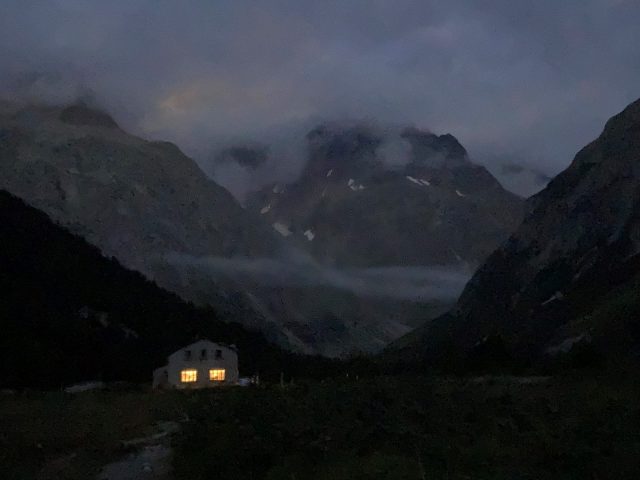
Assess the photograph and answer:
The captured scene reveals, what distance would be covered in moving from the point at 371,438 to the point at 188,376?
80600mm

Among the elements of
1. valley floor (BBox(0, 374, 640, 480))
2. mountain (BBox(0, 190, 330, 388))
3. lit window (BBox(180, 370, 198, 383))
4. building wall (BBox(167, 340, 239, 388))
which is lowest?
valley floor (BBox(0, 374, 640, 480))

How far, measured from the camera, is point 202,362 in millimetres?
96000

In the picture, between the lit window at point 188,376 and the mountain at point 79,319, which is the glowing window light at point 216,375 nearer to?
the lit window at point 188,376

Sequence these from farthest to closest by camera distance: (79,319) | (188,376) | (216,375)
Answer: (79,319) < (216,375) < (188,376)

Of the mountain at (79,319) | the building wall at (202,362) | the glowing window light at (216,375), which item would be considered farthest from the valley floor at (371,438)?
the glowing window light at (216,375)

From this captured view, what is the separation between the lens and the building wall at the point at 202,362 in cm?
9369

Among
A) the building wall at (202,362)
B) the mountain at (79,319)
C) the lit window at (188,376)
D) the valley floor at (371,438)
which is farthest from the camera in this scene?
the building wall at (202,362)

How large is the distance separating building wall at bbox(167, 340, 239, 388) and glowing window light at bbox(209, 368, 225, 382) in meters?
0.40

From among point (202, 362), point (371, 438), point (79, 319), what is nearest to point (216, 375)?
point (202, 362)

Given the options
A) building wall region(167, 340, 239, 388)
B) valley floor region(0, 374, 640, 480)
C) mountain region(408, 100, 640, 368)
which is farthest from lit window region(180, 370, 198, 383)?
valley floor region(0, 374, 640, 480)

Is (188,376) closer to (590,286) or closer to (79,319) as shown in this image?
(79,319)

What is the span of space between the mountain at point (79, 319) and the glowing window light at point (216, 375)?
13083 millimetres

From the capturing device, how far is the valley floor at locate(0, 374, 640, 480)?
14.1 m

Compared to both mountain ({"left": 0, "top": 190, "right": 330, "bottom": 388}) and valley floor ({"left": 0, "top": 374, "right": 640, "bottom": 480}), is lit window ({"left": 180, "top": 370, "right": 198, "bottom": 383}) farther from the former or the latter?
valley floor ({"left": 0, "top": 374, "right": 640, "bottom": 480})
